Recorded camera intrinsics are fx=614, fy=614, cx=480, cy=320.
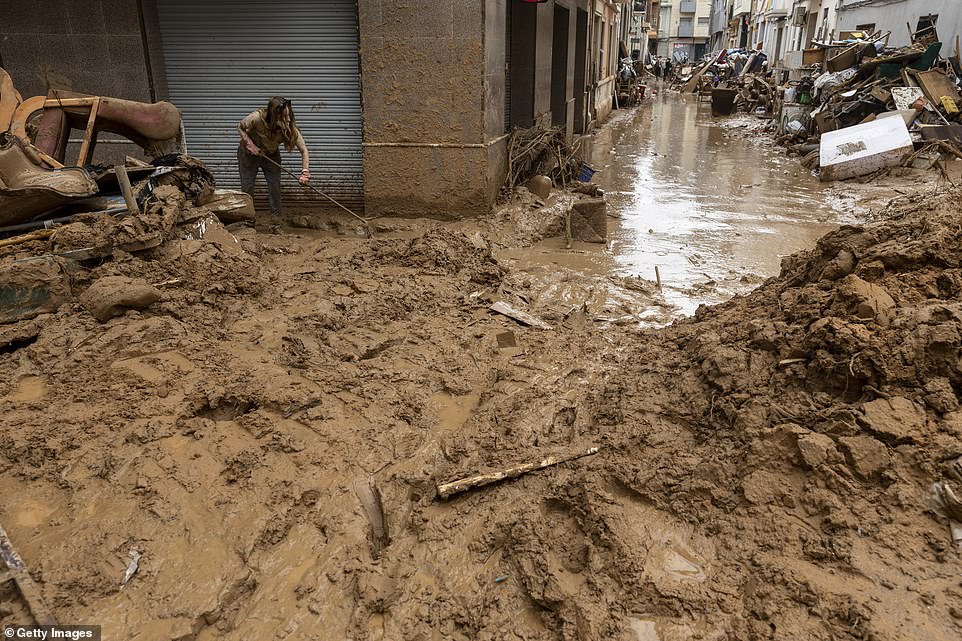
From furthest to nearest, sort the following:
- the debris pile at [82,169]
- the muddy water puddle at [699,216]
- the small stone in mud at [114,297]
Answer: the muddy water puddle at [699,216] → the debris pile at [82,169] → the small stone in mud at [114,297]

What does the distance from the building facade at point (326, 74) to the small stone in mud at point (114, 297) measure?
12.9ft

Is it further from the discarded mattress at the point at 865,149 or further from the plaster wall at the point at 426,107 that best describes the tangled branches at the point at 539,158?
the discarded mattress at the point at 865,149

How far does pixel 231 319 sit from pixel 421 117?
4.08 metres

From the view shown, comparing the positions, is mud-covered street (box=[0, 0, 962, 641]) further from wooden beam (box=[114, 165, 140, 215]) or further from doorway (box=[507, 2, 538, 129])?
doorway (box=[507, 2, 538, 129])

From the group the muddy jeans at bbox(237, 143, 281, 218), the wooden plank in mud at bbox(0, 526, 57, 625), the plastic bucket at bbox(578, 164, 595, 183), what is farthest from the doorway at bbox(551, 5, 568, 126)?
the wooden plank in mud at bbox(0, 526, 57, 625)

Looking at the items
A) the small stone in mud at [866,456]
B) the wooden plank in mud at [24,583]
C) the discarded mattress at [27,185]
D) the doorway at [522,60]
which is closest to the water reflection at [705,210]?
the doorway at [522,60]

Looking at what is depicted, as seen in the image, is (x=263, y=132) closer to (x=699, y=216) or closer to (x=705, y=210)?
(x=699, y=216)

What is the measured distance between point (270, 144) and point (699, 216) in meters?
5.94

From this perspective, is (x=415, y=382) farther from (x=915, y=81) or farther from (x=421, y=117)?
(x=915, y=81)

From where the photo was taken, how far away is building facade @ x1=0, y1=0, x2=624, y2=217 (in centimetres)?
758

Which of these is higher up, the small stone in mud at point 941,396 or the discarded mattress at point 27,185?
the discarded mattress at point 27,185

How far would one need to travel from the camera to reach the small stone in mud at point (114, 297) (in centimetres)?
450

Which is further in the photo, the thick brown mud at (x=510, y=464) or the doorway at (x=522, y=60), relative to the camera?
the doorway at (x=522, y=60)

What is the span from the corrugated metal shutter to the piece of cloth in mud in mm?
1030
